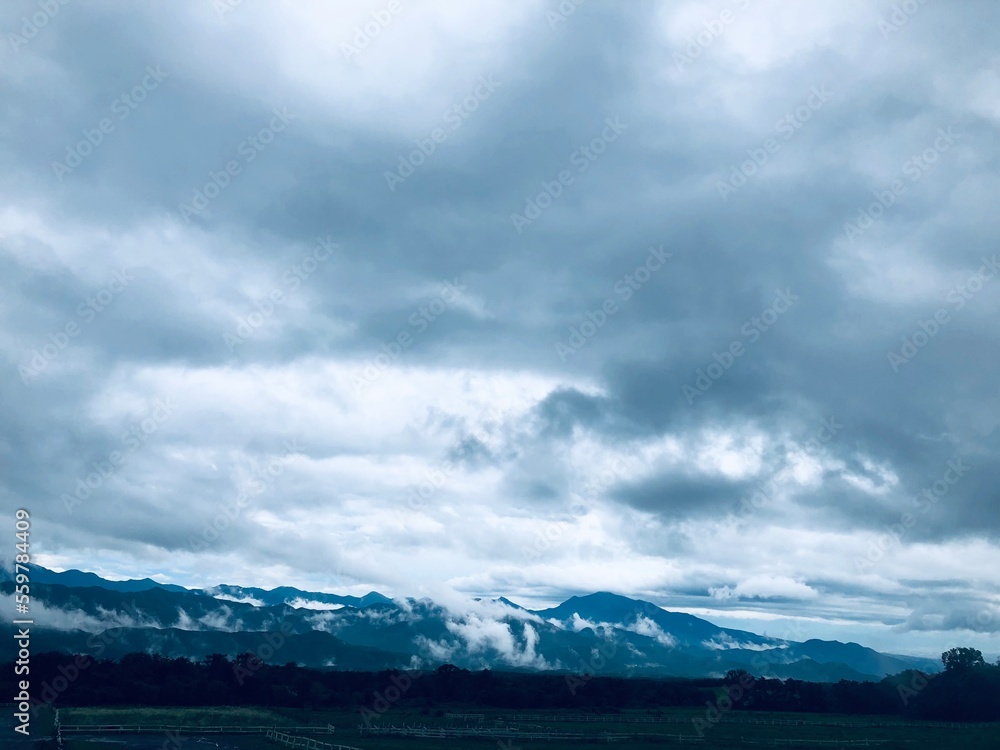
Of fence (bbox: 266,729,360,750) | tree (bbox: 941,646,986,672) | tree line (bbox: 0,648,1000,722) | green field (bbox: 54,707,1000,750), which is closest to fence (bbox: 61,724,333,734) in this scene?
green field (bbox: 54,707,1000,750)

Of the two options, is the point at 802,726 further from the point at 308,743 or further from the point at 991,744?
the point at 308,743

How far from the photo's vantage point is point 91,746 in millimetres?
75000

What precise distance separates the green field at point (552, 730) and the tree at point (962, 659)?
3550 centimetres

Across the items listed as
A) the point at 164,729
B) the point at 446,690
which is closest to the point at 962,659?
the point at 446,690

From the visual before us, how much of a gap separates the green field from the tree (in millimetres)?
35498

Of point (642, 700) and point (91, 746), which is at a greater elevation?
point (91, 746)

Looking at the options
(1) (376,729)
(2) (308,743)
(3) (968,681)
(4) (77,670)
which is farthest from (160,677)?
(3) (968,681)

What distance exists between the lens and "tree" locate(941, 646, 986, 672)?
163000 millimetres

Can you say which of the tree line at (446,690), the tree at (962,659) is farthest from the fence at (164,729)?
the tree at (962,659)

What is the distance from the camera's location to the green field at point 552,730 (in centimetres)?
8450

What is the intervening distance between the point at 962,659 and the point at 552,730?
11441 centimetres

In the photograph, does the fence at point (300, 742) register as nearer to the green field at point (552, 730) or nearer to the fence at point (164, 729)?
the green field at point (552, 730)

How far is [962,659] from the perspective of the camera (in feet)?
550

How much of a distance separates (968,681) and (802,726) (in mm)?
51425
